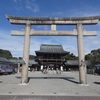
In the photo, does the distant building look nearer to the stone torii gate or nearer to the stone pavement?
the stone pavement

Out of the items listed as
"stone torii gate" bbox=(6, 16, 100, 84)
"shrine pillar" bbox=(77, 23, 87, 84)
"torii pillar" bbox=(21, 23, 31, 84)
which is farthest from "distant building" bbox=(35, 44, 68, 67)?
"shrine pillar" bbox=(77, 23, 87, 84)

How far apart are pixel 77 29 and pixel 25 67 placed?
543cm

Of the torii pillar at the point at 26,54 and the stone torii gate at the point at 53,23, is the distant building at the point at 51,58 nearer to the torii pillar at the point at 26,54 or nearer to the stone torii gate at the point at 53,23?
the stone torii gate at the point at 53,23

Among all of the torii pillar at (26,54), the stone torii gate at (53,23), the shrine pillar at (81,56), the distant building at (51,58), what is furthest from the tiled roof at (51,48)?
the shrine pillar at (81,56)

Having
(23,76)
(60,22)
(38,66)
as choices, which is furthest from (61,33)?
(38,66)

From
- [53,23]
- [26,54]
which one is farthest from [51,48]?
[26,54]

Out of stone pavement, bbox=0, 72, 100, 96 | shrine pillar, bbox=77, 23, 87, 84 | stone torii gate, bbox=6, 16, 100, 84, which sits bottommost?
stone pavement, bbox=0, 72, 100, 96

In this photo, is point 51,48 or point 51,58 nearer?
point 51,58

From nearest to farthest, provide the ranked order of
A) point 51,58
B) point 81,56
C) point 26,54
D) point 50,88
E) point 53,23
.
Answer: point 50,88 → point 81,56 → point 26,54 → point 53,23 → point 51,58

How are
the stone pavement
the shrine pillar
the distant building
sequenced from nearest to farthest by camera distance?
1. the stone pavement
2. the shrine pillar
3. the distant building

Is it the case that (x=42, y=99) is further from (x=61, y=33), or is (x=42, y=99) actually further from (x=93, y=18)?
(x=93, y=18)

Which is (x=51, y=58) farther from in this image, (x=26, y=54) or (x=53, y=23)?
(x=26, y=54)

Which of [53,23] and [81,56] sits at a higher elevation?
[53,23]

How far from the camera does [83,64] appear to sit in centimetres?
1494
